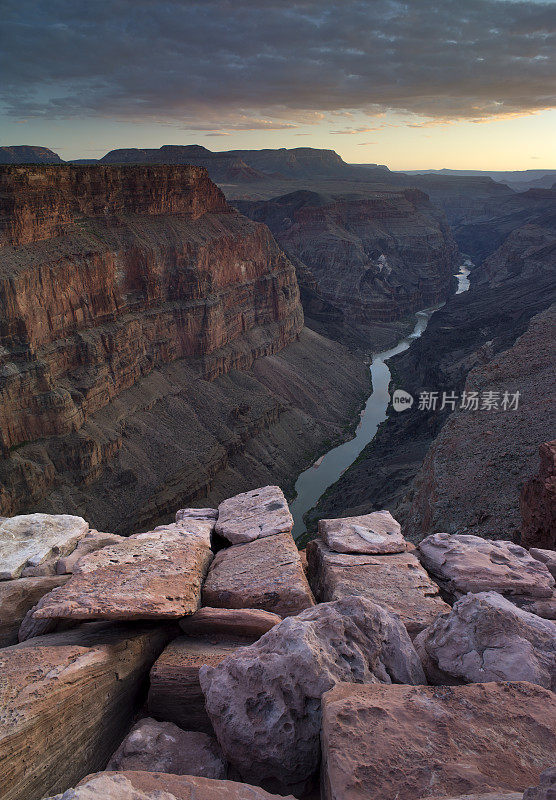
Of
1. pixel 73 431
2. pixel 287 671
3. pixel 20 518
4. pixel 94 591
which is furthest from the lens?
pixel 73 431

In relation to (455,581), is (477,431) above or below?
below

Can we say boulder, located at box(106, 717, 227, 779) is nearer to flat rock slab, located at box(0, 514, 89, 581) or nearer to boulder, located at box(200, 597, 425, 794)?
boulder, located at box(200, 597, 425, 794)

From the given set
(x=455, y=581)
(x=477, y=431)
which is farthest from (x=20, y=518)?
(x=477, y=431)

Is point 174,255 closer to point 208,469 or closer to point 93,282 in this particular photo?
point 93,282

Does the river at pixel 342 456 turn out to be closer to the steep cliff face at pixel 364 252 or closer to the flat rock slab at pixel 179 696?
the steep cliff face at pixel 364 252

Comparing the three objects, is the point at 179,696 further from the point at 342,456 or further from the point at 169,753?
the point at 342,456

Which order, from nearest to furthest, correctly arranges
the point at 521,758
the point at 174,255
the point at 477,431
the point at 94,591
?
1. the point at 521,758
2. the point at 94,591
3. the point at 477,431
4. the point at 174,255

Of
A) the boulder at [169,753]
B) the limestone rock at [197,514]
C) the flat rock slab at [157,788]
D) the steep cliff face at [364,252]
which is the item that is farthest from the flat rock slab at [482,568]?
the steep cliff face at [364,252]

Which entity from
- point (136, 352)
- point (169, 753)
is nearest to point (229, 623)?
point (169, 753)
